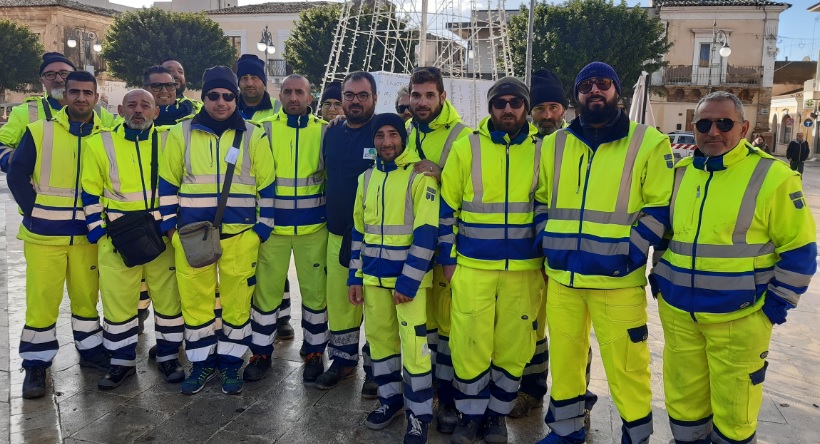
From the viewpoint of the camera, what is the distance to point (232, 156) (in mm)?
4504

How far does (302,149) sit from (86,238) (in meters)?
1.70

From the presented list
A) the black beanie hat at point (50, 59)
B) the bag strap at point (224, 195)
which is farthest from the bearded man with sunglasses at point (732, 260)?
the black beanie hat at point (50, 59)

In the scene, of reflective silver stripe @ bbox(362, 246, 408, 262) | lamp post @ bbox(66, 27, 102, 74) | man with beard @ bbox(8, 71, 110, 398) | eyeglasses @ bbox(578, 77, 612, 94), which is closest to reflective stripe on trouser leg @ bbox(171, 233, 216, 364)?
man with beard @ bbox(8, 71, 110, 398)

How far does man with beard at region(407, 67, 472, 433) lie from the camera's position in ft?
14.1

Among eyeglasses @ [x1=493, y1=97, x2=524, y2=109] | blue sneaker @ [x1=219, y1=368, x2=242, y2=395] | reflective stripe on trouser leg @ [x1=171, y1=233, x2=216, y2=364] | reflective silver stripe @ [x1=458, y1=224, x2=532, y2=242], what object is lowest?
blue sneaker @ [x1=219, y1=368, x2=242, y2=395]

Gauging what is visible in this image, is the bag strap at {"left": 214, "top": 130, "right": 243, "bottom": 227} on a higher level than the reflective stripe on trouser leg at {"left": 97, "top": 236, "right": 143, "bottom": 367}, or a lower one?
higher

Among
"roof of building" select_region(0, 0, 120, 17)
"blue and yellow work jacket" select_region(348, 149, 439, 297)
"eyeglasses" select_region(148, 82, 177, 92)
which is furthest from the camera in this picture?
"roof of building" select_region(0, 0, 120, 17)

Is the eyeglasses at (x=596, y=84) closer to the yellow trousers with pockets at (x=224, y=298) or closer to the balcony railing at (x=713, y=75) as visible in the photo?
the yellow trousers with pockets at (x=224, y=298)

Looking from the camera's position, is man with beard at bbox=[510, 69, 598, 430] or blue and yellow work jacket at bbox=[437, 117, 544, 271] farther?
man with beard at bbox=[510, 69, 598, 430]

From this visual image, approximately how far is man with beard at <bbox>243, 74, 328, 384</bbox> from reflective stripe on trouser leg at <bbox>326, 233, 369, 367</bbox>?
0.60 feet

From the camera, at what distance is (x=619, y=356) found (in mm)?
3482

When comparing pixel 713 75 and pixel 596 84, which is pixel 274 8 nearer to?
pixel 713 75

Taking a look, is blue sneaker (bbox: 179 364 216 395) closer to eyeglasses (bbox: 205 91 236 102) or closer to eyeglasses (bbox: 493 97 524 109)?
eyeglasses (bbox: 205 91 236 102)

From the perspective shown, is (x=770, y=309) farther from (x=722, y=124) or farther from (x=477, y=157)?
(x=477, y=157)
